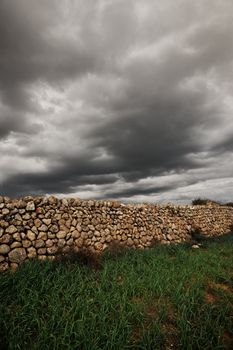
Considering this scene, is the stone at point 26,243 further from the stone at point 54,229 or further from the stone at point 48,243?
the stone at point 54,229

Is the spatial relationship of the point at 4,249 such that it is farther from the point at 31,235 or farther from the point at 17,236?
the point at 31,235

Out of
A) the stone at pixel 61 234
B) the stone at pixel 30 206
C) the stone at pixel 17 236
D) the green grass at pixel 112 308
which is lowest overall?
the green grass at pixel 112 308

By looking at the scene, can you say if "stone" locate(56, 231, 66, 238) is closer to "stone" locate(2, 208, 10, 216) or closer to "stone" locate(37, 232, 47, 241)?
"stone" locate(37, 232, 47, 241)

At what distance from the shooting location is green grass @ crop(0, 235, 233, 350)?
4160 millimetres

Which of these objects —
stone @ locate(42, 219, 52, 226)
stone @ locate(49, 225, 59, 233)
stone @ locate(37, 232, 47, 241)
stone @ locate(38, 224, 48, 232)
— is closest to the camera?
stone @ locate(37, 232, 47, 241)

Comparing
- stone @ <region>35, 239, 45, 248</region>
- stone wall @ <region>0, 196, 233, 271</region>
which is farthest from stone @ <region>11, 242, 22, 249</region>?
stone @ <region>35, 239, 45, 248</region>

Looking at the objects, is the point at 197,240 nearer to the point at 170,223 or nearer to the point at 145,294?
the point at 170,223

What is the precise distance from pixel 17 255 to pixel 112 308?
11.7 ft

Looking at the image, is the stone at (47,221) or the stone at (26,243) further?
the stone at (47,221)

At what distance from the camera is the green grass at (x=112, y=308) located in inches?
164

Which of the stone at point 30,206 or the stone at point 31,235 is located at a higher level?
the stone at point 30,206

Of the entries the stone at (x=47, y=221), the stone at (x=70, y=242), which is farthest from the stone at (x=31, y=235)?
the stone at (x=70, y=242)

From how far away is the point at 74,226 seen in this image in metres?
9.10

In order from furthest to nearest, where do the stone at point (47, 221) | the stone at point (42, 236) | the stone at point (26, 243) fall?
1. the stone at point (47, 221)
2. the stone at point (42, 236)
3. the stone at point (26, 243)
